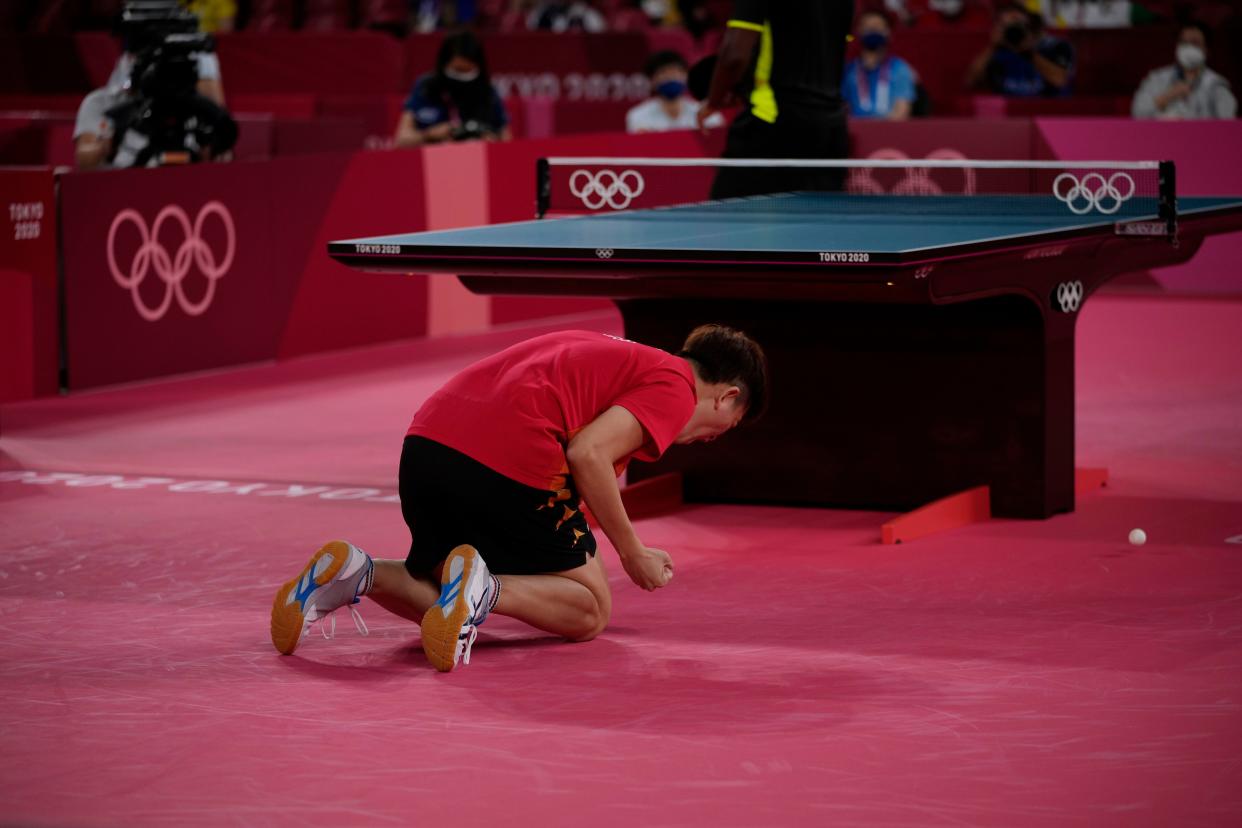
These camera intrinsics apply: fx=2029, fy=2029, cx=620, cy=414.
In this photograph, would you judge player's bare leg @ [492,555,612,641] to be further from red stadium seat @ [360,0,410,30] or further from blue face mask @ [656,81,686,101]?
red stadium seat @ [360,0,410,30]

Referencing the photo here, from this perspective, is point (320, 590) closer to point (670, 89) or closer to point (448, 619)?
point (448, 619)

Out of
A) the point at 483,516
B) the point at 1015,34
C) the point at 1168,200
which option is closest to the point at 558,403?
the point at 483,516

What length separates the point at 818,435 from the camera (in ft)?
22.7

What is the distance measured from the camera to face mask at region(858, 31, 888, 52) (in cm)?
1476

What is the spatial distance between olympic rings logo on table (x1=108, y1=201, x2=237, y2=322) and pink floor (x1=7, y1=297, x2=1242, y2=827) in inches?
85.7

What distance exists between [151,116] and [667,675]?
669cm

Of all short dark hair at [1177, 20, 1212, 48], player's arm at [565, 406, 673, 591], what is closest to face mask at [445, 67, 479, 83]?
short dark hair at [1177, 20, 1212, 48]

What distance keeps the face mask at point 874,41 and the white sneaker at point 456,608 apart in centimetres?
1061

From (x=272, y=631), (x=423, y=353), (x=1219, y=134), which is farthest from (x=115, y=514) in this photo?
(x=1219, y=134)

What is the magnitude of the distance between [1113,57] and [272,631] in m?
12.9

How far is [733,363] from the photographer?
485 cm

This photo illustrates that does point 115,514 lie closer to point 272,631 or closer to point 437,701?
point 272,631

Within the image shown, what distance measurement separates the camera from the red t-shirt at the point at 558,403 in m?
4.76

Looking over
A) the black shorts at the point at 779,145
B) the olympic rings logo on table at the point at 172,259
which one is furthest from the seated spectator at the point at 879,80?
the black shorts at the point at 779,145
